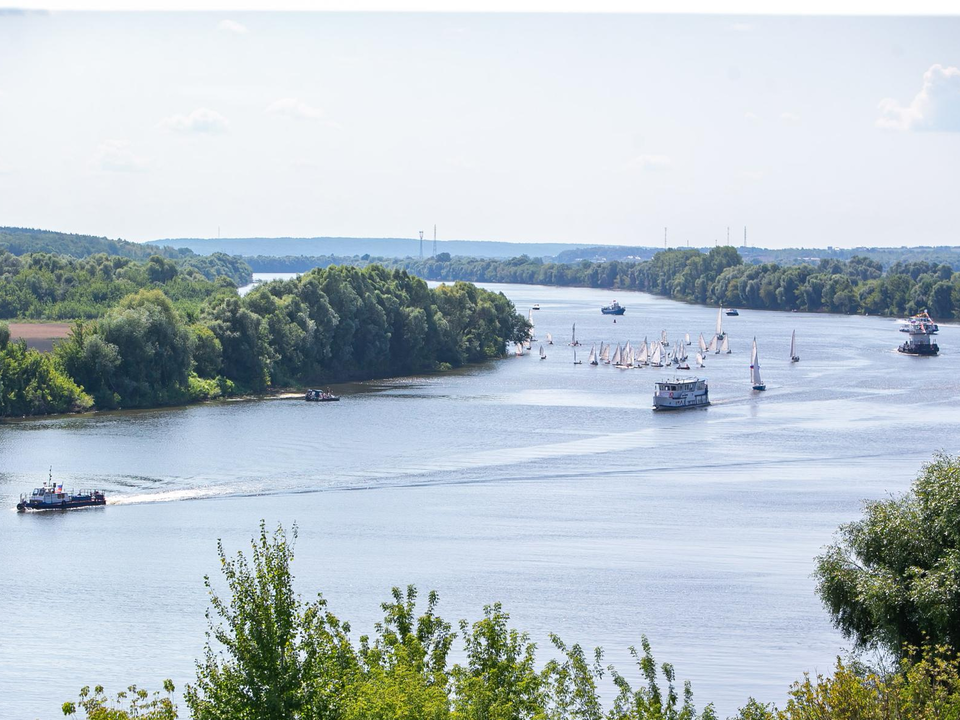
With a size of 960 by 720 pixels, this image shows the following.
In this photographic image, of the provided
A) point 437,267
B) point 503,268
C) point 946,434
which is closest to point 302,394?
point 946,434

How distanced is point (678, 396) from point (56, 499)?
23519 millimetres

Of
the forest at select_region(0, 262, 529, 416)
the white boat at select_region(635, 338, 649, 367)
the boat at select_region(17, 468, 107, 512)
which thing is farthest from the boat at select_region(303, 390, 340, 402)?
the white boat at select_region(635, 338, 649, 367)

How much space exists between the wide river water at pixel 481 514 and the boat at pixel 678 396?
0.69 meters

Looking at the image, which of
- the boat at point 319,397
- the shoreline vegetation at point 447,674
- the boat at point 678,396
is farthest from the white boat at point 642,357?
the shoreline vegetation at point 447,674

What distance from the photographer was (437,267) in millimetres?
195875

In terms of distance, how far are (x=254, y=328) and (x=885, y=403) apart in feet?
72.6

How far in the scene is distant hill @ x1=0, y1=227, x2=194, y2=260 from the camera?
12681 centimetres

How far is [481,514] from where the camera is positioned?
2702cm

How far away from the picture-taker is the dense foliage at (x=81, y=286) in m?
62.8

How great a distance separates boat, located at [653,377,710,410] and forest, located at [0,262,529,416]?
1336cm

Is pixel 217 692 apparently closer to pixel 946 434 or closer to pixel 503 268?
pixel 946 434

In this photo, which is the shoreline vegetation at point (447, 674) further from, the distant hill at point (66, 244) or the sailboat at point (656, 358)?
the distant hill at point (66, 244)

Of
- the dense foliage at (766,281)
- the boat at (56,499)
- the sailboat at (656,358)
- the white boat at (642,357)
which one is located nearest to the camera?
the boat at (56,499)

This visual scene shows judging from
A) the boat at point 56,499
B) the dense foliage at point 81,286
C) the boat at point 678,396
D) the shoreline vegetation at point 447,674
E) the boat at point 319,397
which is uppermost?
the dense foliage at point 81,286
